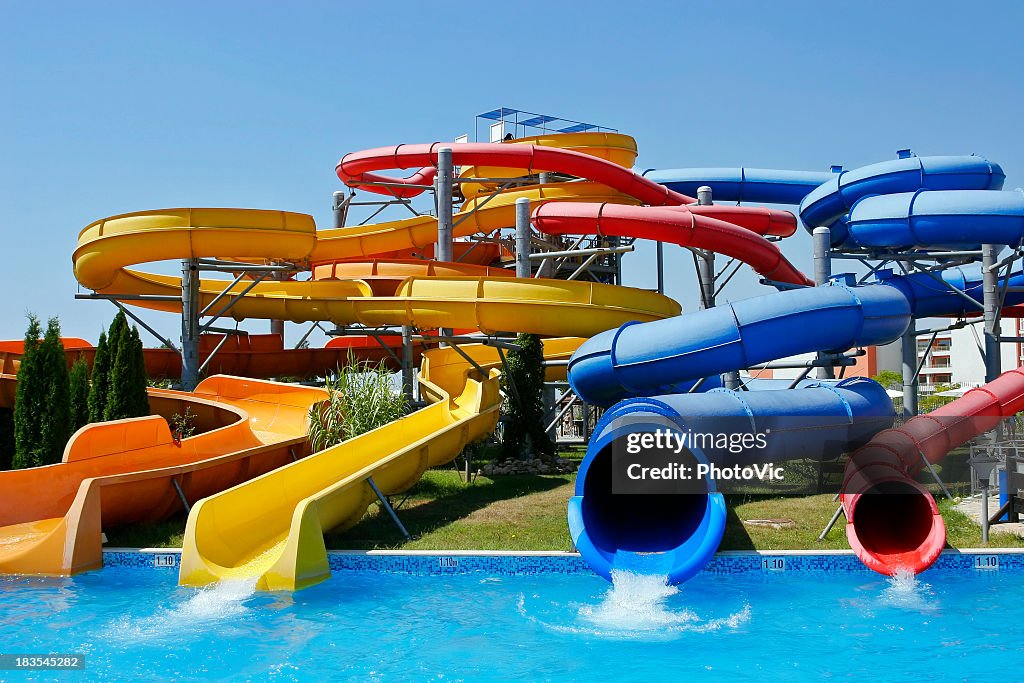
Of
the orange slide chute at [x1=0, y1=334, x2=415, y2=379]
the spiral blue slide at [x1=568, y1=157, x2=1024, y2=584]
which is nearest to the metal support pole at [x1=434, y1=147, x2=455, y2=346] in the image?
the orange slide chute at [x1=0, y1=334, x2=415, y2=379]

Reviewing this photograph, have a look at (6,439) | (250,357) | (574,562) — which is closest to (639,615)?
(574,562)

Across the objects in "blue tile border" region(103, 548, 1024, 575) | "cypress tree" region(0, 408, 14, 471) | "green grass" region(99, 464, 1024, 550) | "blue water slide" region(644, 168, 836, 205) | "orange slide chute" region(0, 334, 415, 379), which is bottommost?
"blue tile border" region(103, 548, 1024, 575)

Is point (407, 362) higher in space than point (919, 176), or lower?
lower

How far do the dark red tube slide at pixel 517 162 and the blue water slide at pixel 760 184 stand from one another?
5.30 ft

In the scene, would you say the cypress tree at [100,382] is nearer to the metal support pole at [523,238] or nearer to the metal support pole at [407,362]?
the metal support pole at [407,362]

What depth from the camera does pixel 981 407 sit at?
13422mm

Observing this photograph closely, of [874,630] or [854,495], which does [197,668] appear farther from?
[854,495]

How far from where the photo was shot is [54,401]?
12.6 metres

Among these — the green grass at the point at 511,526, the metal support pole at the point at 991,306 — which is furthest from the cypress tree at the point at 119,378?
the metal support pole at the point at 991,306

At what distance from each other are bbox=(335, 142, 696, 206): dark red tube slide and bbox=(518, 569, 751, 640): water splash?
13188mm

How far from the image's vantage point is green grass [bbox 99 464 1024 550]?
32.3 ft

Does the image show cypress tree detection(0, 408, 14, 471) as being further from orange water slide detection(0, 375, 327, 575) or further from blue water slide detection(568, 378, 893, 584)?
blue water slide detection(568, 378, 893, 584)

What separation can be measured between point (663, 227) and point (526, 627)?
1003cm

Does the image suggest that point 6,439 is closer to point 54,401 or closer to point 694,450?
point 54,401
